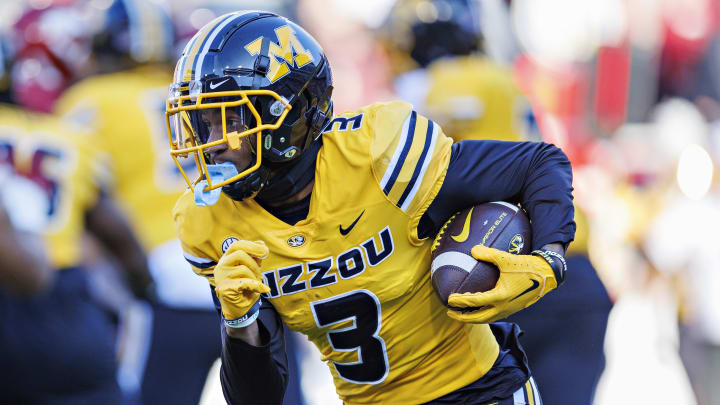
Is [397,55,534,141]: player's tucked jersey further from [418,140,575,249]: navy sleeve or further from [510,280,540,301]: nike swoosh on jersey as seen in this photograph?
[510,280,540,301]: nike swoosh on jersey

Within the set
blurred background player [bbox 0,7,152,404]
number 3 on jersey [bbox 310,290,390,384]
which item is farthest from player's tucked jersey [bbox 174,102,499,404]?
blurred background player [bbox 0,7,152,404]

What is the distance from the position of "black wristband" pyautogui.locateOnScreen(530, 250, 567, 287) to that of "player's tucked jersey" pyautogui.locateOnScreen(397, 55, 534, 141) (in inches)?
107

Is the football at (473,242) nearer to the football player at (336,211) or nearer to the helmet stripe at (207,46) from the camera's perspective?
the football player at (336,211)

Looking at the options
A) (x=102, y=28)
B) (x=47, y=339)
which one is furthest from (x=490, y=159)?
(x=102, y=28)

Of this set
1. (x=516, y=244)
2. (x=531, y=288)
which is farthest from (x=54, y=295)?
(x=531, y=288)

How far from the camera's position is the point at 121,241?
542cm

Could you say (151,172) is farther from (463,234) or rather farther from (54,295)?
(463,234)

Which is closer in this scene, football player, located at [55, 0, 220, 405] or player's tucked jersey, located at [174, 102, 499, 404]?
player's tucked jersey, located at [174, 102, 499, 404]

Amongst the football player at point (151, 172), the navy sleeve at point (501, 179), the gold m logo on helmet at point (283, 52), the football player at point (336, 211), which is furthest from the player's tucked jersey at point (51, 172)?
the navy sleeve at point (501, 179)

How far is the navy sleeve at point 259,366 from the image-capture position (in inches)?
119

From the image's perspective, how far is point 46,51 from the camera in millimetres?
7887

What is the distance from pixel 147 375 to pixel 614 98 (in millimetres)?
8644

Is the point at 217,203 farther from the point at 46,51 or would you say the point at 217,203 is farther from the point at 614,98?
the point at 614,98

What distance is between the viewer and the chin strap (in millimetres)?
3166
